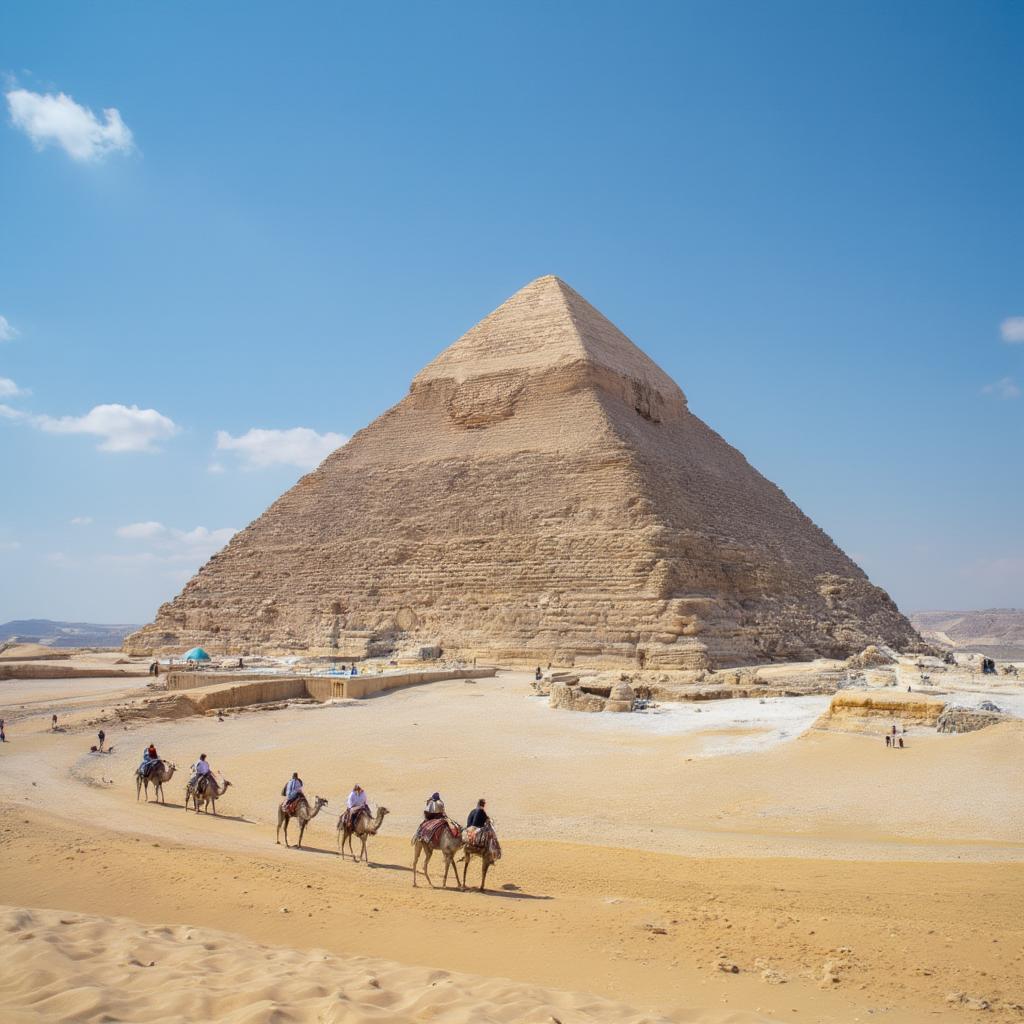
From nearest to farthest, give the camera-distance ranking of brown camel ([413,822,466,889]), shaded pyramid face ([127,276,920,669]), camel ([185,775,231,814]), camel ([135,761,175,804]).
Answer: brown camel ([413,822,466,889]) → camel ([185,775,231,814]) → camel ([135,761,175,804]) → shaded pyramid face ([127,276,920,669])

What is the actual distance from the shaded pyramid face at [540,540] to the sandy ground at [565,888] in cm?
1472

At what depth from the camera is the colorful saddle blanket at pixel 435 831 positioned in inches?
288

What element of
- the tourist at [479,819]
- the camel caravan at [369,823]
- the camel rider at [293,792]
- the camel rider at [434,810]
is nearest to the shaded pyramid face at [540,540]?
the camel caravan at [369,823]

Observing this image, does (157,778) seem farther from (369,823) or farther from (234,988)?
(234,988)

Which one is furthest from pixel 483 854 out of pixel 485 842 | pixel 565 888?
pixel 565 888

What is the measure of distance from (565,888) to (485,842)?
0.74 metres

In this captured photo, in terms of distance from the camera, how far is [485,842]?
23.4ft

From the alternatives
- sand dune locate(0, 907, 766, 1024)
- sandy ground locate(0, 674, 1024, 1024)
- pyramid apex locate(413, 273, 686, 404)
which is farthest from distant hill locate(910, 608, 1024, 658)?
sand dune locate(0, 907, 766, 1024)

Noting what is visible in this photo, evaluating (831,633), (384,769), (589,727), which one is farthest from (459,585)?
(384,769)

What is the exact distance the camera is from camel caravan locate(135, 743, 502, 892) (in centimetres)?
720

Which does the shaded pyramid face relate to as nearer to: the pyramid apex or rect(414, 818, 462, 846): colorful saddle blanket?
the pyramid apex

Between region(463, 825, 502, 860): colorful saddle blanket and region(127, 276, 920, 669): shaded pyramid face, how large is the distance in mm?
18871

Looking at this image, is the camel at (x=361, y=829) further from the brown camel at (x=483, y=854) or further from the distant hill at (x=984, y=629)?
the distant hill at (x=984, y=629)

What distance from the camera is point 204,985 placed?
4.29 metres
